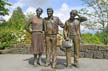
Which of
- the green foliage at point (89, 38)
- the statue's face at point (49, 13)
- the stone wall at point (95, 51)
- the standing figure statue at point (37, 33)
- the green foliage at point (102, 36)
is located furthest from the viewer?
the green foliage at point (102, 36)

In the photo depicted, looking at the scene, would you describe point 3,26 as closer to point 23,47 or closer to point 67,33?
point 23,47

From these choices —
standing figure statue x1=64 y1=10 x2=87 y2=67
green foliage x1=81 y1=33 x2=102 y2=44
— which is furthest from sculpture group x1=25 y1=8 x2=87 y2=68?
green foliage x1=81 y1=33 x2=102 y2=44

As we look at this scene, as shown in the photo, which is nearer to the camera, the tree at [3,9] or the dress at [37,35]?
the dress at [37,35]

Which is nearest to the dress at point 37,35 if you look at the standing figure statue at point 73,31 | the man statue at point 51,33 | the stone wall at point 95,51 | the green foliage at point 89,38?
the man statue at point 51,33

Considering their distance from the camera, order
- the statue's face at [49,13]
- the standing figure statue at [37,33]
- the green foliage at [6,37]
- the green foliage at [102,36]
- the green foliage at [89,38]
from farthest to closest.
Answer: the green foliage at [102,36] < the green foliage at [89,38] < the green foliage at [6,37] < the standing figure statue at [37,33] < the statue's face at [49,13]

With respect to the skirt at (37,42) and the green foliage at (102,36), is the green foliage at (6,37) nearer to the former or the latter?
the skirt at (37,42)

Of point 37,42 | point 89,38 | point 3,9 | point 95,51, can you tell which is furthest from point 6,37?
point 89,38

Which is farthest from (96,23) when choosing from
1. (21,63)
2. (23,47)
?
(21,63)

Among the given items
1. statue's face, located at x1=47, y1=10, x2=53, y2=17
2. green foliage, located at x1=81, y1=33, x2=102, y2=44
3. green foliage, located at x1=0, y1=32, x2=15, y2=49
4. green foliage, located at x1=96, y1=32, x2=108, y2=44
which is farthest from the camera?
green foliage, located at x1=96, y1=32, x2=108, y2=44

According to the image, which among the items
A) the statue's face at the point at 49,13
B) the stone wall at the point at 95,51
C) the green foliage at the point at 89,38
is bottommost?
the stone wall at the point at 95,51

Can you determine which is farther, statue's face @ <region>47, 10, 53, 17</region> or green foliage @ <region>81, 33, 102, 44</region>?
green foliage @ <region>81, 33, 102, 44</region>

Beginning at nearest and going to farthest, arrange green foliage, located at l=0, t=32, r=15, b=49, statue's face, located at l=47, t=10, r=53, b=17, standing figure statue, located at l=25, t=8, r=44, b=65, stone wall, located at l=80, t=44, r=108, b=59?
statue's face, located at l=47, t=10, r=53, b=17
standing figure statue, located at l=25, t=8, r=44, b=65
stone wall, located at l=80, t=44, r=108, b=59
green foliage, located at l=0, t=32, r=15, b=49

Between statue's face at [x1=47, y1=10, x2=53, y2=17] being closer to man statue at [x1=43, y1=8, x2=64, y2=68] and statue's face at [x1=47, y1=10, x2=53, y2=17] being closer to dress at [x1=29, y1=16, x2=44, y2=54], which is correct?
man statue at [x1=43, y1=8, x2=64, y2=68]

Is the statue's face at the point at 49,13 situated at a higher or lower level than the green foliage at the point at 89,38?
higher
